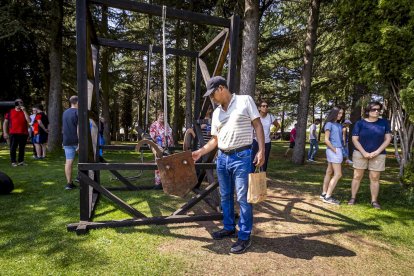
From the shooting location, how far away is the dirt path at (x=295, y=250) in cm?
322

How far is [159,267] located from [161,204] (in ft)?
7.91

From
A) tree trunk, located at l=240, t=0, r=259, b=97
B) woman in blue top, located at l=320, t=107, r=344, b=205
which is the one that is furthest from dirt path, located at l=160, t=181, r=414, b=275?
tree trunk, located at l=240, t=0, r=259, b=97

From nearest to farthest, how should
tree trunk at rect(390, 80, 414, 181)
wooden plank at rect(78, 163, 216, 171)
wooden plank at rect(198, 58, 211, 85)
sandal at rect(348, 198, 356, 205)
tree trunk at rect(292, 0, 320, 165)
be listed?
1. wooden plank at rect(78, 163, 216, 171)
2. wooden plank at rect(198, 58, 211, 85)
3. sandal at rect(348, 198, 356, 205)
4. tree trunk at rect(390, 80, 414, 181)
5. tree trunk at rect(292, 0, 320, 165)

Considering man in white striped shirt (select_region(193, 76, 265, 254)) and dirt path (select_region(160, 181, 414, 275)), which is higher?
man in white striped shirt (select_region(193, 76, 265, 254))

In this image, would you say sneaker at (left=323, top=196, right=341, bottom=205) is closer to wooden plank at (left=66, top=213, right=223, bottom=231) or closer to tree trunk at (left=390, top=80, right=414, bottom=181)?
tree trunk at (left=390, top=80, right=414, bottom=181)

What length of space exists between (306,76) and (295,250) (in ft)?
28.6

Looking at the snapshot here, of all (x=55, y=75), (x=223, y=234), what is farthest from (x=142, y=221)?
(x=55, y=75)

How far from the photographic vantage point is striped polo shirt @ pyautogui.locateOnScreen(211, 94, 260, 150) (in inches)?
140

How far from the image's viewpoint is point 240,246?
3594 millimetres

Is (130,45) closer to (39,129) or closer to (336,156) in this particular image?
(336,156)

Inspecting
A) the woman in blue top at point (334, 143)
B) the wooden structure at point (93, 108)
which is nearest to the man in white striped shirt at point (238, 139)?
the wooden structure at point (93, 108)

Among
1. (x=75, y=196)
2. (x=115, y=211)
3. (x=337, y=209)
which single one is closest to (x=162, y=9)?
(x=115, y=211)

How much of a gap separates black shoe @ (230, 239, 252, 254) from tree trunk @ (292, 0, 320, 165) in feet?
28.2

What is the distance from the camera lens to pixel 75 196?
19.2ft
